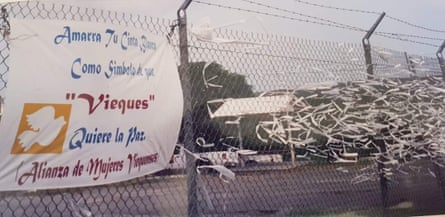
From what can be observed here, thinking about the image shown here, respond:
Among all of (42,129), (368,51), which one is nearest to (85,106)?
(42,129)

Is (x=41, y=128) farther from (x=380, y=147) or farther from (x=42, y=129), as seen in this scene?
(x=380, y=147)

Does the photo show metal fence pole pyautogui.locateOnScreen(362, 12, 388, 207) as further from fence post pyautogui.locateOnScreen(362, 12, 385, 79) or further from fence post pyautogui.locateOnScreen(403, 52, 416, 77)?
fence post pyautogui.locateOnScreen(403, 52, 416, 77)

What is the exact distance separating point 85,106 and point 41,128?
311 mm

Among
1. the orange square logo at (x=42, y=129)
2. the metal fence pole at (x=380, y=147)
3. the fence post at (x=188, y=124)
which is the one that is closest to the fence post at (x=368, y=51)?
the metal fence pole at (x=380, y=147)

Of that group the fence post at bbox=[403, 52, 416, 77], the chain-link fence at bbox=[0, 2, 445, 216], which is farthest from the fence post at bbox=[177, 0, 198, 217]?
the fence post at bbox=[403, 52, 416, 77]

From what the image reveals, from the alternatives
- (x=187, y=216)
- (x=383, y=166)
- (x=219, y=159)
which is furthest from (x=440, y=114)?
(x=187, y=216)

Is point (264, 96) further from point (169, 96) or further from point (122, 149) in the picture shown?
point (122, 149)

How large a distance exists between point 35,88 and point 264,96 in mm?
2386

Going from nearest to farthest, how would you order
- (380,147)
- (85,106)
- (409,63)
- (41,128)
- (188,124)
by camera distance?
1. (41,128)
2. (85,106)
3. (188,124)
4. (380,147)
5. (409,63)

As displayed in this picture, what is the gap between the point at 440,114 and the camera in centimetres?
665

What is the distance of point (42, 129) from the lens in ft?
9.31

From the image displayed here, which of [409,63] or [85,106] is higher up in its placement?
[409,63]

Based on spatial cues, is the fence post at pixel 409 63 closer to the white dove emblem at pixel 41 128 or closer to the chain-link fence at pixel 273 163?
the chain-link fence at pixel 273 163

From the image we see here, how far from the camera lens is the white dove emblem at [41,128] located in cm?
278
